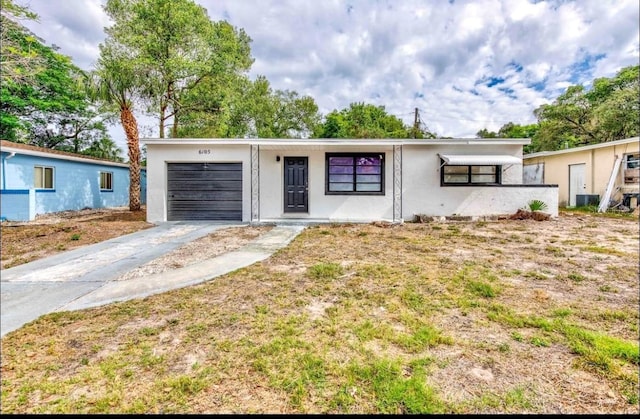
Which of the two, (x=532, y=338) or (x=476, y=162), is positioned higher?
(x=476, y=162)

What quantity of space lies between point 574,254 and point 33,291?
7.17m

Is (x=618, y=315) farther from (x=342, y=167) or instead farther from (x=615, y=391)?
(x=342, y=167)

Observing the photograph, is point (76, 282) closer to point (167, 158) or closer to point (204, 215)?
point (204, 215)

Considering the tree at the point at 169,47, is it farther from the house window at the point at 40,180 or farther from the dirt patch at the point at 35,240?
the dirt patch at the point at 35,240

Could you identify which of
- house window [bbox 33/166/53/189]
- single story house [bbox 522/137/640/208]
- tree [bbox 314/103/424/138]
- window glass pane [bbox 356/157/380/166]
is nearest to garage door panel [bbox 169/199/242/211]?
window glass pane [bbox 356/157/380/166]

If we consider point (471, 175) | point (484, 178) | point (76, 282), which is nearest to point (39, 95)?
point (76, 282)

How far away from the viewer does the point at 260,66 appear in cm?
1994

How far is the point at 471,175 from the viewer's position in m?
9.81

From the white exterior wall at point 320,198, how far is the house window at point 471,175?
1917 mm

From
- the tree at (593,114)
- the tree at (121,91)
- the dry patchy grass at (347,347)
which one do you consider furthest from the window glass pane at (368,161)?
the tree at (593,114)

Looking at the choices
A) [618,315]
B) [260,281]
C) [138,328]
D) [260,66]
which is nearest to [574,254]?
[618,315]

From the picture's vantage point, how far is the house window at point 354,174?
969cm

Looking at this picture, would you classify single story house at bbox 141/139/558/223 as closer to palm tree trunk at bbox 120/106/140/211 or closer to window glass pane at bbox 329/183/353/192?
window glass pane at bbox 329/183/353/192

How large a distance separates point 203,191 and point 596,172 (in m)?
16.2
